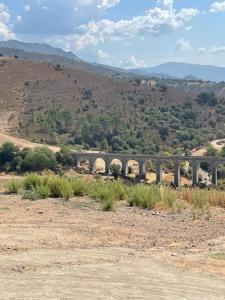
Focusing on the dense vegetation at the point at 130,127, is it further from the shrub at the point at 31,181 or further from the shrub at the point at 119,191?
the shrub at the point at 119,191

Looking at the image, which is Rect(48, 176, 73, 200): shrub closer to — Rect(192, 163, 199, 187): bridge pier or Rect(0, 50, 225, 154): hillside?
Rect(192, 163, 199, 187): bridge pier

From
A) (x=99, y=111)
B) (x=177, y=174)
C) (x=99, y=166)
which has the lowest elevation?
(x=177, y=174)

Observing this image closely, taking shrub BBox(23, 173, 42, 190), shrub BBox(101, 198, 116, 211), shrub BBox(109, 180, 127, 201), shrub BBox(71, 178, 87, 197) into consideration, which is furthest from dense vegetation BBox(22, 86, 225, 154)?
shrub BBox(101, 198, 116, 211)

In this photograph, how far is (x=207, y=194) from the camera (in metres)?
16.9

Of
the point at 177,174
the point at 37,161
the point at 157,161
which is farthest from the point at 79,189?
the point at 177,174

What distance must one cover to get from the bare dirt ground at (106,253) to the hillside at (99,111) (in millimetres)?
88044

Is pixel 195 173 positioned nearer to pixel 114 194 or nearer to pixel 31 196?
pixel 114 194

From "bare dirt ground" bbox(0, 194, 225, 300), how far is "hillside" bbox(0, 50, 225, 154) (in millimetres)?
88044

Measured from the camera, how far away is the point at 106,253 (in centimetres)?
966

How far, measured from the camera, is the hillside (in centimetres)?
10706

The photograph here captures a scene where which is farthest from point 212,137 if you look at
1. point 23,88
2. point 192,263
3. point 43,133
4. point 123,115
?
point 192,263

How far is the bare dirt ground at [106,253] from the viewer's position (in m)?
7.48

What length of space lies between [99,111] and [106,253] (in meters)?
115

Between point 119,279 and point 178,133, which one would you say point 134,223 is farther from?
point 178,133
